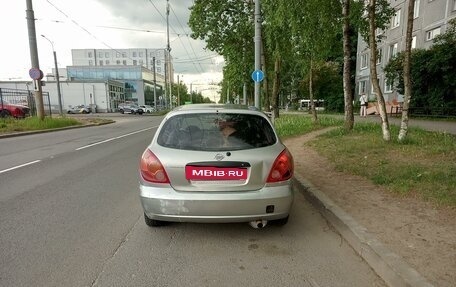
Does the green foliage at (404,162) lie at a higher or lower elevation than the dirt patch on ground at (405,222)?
higher

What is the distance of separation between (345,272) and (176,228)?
2.04m

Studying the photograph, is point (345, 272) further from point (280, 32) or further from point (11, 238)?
point (280, 32)

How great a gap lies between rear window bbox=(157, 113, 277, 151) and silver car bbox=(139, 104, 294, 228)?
0.01 m

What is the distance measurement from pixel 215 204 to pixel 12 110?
A: 1009 inches

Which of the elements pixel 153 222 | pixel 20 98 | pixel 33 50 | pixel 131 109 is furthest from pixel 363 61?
pixel 153 222

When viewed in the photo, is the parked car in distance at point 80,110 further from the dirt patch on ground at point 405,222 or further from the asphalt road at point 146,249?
the dirt patch on ground at point 405,222

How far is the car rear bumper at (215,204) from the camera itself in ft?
11.4

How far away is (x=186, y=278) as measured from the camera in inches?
118

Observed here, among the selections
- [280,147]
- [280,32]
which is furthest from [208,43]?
[280,147]

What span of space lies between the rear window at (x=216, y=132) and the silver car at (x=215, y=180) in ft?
0.04

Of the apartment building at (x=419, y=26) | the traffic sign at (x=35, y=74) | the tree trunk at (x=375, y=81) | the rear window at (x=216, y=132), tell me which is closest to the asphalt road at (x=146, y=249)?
the rear window at (x=216, y=132)

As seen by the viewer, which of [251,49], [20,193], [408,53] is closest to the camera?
[20,193]

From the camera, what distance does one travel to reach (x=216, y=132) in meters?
3.85

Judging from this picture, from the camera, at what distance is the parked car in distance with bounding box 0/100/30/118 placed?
2256 cm
